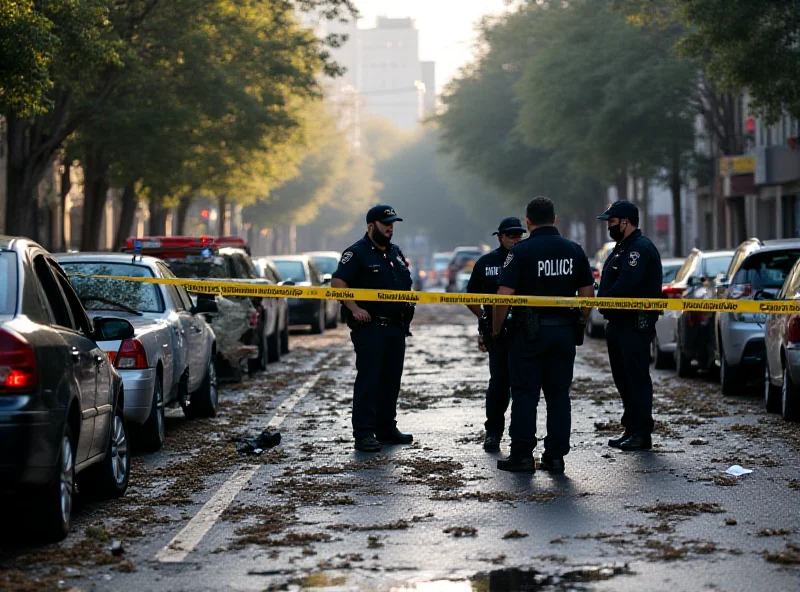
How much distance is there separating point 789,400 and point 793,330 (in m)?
0.75

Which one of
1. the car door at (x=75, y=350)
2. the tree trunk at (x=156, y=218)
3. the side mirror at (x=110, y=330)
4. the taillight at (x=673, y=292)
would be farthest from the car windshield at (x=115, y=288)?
the tree trunk at (x=156, y=218)

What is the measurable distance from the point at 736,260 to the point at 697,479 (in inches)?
292

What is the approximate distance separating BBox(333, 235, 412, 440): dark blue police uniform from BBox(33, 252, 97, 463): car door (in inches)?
144

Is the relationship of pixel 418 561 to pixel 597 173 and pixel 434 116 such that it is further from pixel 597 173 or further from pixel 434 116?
pixel 434 116

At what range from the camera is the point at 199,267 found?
748 inches

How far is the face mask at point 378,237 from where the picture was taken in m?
12.4

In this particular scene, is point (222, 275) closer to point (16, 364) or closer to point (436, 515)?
point (436, 515)

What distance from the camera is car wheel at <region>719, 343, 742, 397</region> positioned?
54.9ft

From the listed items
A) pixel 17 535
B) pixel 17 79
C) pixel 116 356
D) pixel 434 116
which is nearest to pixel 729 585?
pixel 17 535

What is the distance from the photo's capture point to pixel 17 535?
8.27 m

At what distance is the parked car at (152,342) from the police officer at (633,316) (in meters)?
3.30

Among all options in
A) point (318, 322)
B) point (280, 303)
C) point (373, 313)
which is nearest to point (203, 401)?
point (373, 313)

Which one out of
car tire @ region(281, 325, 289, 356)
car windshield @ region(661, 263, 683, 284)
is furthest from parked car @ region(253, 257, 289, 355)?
car windshield @ region(661, 263, 683, 284)

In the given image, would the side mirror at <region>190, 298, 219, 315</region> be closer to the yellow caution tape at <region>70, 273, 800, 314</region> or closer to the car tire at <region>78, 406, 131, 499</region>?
the yellow caution tape at <region>70, 273, 800, 314</region>
